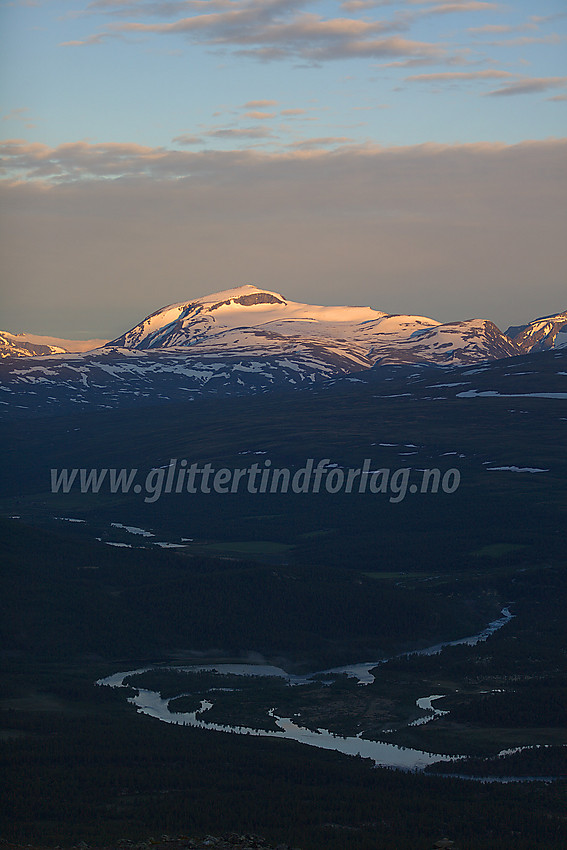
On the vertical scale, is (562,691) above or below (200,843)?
below

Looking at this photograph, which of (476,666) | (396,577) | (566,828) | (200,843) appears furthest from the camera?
(396,577)

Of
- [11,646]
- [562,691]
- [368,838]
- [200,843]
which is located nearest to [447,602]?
[562,691]

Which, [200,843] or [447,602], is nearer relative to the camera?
[200,843]

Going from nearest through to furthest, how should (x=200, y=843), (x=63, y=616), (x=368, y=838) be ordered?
(x=200, y=843), (x=368, y=838), (x=63, y=616)

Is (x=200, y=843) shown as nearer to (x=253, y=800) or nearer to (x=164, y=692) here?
(x=253, y=800)

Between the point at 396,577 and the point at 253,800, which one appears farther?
the point at 396,577

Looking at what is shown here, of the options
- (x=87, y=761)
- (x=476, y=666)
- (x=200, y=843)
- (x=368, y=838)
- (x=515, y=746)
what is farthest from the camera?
(x=476, y=666)

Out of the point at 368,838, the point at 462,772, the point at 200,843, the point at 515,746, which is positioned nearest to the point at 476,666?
the point at 515,746

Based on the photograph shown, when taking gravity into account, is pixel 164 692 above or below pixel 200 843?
below

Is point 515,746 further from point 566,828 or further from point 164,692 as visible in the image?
point 164,692
